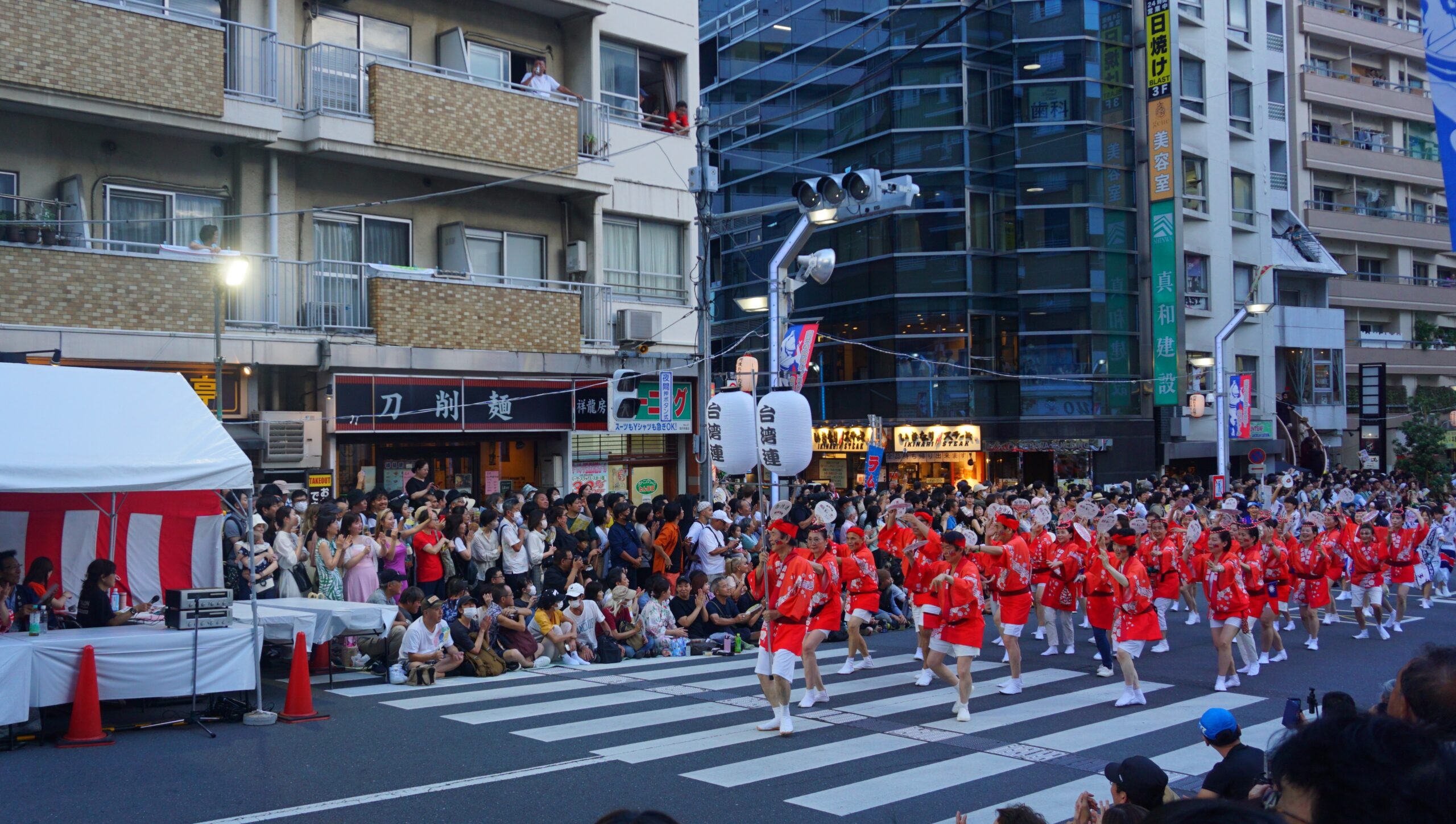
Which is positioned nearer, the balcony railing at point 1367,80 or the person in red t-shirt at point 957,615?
the person in red t-shirt at point 957,615

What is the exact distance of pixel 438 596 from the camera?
14.5m

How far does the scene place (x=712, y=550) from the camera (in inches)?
651

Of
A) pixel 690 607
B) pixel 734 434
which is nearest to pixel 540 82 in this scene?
pixel 734 434

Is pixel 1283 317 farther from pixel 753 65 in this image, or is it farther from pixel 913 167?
pixel 753 65

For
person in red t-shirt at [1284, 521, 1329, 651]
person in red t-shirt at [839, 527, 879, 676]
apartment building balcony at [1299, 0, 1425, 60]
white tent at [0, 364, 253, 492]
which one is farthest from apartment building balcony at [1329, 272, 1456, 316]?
white tent at [0, 364, 253, 492]

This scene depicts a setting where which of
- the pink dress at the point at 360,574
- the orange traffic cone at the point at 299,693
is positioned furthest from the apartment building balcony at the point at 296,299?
the orange traffic cone at the point at 299,693

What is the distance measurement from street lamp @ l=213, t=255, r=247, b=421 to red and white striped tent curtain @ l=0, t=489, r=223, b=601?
115 centimetres

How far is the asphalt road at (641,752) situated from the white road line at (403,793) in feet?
0.06

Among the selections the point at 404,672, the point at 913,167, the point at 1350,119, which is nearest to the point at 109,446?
the point at 404,672

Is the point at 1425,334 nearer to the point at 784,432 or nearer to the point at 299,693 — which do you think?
the point at 784,432

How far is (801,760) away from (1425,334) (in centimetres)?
4927

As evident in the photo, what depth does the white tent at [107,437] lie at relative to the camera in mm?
9328

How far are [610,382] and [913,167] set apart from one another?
17829mm

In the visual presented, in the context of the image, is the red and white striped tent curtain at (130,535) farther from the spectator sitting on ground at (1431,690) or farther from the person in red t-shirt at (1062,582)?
the spectator sitting on ground at (1431,690)
